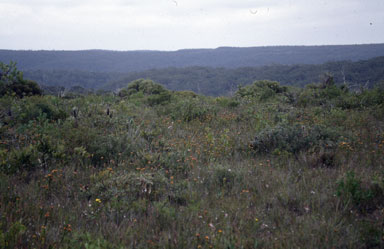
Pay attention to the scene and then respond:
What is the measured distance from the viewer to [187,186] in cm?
372

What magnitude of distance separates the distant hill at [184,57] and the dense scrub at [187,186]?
7626 centimetres

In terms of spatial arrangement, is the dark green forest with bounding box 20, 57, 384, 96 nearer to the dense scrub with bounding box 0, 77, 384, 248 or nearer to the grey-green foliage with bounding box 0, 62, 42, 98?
the grey-green foliage with bounding box 0, 62, 42, 98

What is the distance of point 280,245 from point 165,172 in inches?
80.4

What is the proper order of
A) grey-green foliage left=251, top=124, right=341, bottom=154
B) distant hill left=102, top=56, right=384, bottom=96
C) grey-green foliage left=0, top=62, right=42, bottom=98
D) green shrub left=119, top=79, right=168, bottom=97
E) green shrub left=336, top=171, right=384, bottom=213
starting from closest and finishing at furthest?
1. green shrub left=336, top=171, right=384, bottom=213
2. grey-green foliage left=251, top=124, right=341, bottom=154
3. grey-green foliage left=0, top=62, right=42, bottom=98
4. green shrub left=119, top=79, right=168, bottom=97
5. distant hill left=102, top=56, right=384, bottom=96

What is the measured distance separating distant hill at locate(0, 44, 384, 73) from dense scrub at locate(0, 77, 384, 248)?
76.3m

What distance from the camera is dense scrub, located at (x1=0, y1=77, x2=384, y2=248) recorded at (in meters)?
2.66

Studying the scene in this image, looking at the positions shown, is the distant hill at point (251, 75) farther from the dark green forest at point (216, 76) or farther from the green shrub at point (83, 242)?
the green shrub at point (83, 242)

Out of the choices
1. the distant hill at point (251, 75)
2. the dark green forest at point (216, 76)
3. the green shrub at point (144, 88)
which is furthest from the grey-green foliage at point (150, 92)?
the dark green forest at point (216, 76)

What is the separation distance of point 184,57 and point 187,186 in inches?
4144

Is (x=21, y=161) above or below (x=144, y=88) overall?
below

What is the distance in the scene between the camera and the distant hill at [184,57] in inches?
3108

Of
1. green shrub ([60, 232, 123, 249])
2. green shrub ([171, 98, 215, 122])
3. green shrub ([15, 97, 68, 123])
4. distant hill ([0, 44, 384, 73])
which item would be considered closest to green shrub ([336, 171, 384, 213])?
green shrub ([60, 232, 123, 249])

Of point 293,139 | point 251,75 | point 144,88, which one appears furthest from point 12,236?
point 251,75

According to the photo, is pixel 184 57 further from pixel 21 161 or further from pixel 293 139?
pixel 21 161
